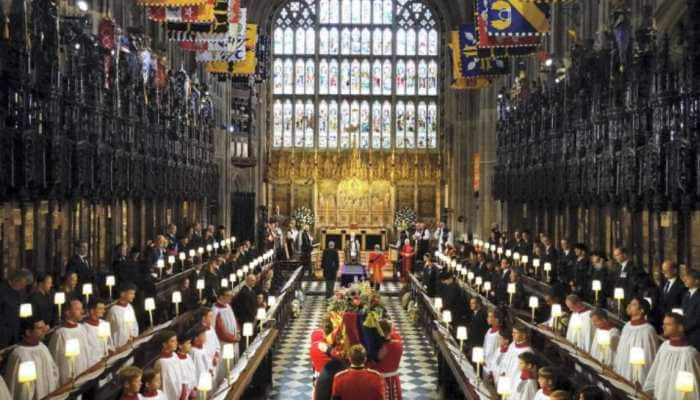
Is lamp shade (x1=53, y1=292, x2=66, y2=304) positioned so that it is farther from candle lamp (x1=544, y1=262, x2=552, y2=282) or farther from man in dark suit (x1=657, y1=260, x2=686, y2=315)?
candle lamp (x1=544, y1=262, x2=552, y2=282)

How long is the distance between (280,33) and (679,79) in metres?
31.9

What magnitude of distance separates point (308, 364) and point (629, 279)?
682 centimetres

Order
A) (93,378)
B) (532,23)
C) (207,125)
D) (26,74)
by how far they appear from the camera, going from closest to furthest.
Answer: (93,378) → (26,74) → (532,23) → (207,125)

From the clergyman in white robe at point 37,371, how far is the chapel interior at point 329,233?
0.03m

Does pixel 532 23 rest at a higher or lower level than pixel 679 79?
higher

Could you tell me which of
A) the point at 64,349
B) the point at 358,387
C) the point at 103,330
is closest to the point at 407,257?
the point at 103,330

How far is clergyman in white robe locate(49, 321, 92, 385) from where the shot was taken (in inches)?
400

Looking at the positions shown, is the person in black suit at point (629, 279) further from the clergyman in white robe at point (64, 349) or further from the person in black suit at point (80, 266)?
the person in black suit at point (80, 266)

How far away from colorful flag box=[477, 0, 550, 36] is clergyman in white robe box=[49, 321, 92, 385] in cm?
1372

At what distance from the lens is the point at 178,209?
93.1ft

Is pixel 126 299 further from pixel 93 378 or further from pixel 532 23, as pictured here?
pixel 532 23

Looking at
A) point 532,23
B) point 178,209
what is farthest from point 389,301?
point 532,23

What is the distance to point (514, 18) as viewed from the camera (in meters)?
20.1

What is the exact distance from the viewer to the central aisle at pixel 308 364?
45.7 ft
